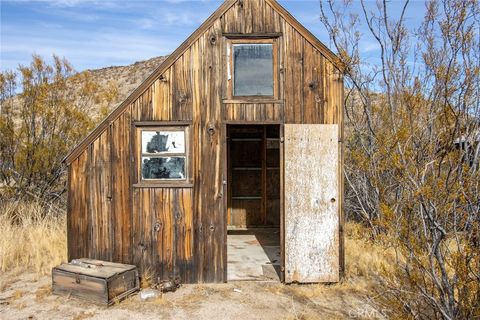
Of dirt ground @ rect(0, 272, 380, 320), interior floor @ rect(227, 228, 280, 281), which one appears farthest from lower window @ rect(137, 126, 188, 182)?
interior floor @ rect(227, 228, 280, 281)

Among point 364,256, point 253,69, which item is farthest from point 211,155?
point 364,256

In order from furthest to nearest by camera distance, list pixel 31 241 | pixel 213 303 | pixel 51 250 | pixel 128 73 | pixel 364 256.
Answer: pixel 128 73
pixel 31 241
pixel 51 250
pixel 364 256
pixel 213 303

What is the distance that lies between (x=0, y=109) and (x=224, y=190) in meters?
8.03

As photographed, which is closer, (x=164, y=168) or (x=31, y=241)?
(x=164, y=168)

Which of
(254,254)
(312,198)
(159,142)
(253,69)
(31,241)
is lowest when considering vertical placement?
(254,254)

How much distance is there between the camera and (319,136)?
7.01m

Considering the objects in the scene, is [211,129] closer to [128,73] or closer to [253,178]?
[253,178]

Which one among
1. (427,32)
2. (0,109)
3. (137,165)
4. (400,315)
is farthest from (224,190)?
(0,109)

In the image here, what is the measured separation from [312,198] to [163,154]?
2.60m

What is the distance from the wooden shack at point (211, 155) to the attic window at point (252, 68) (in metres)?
0.02

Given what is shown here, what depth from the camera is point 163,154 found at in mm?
7027

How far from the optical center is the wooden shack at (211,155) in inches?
275

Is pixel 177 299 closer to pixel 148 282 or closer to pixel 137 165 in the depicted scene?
pixel 148 282

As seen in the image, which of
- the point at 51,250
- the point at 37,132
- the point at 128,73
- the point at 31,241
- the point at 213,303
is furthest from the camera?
the point at 128,73
